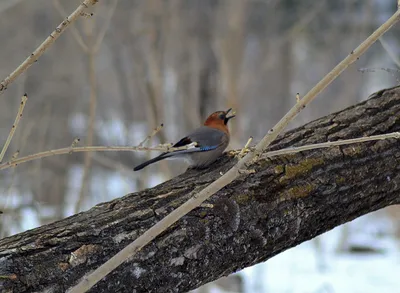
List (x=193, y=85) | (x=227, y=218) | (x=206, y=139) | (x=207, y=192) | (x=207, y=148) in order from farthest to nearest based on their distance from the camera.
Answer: (x=193, y=85), (x=206, y=139), (x=207, y=148), (x=227, y=218), (x=207, y=192)

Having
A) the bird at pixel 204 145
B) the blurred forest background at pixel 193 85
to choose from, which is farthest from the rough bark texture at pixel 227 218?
the blurred forest background at pixel 193 85

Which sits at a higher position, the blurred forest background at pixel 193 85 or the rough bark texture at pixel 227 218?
the blurred forest background at pixel 193 85

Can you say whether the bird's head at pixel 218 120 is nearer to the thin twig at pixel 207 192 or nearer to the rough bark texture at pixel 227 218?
the rough bark texture at pixel 227 218

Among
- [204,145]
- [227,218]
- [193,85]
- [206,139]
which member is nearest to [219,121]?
[206,139]

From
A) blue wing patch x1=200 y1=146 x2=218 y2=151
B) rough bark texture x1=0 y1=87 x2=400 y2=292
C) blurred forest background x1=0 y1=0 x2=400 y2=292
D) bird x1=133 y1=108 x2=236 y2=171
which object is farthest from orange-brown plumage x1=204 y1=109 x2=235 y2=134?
blurred forest background x1=0 y1=0 x2=400 y2=292

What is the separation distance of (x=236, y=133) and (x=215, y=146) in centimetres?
288

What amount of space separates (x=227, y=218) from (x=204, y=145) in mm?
817

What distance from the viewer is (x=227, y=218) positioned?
6.39 ft

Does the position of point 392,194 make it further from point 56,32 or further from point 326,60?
point 326,60

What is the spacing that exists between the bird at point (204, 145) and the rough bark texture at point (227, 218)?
0.40 feet

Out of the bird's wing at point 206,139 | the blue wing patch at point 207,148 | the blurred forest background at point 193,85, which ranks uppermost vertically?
the blurred forest background at point 193,85

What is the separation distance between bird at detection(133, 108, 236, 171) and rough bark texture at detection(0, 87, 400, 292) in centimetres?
12

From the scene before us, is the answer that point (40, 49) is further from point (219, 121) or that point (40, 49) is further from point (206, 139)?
point (219, 121)

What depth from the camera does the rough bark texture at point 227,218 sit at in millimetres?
1688
